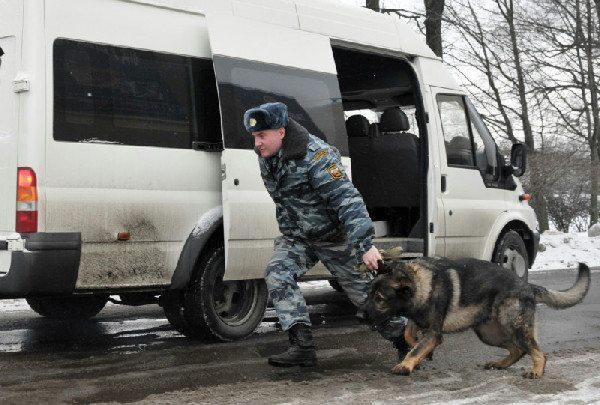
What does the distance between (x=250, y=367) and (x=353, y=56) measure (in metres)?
4.02

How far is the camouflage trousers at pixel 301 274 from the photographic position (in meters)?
5.37

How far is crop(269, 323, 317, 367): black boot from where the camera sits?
209 inches

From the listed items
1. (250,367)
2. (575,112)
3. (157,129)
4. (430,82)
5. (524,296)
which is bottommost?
(250,367)

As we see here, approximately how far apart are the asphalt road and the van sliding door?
2.57ft

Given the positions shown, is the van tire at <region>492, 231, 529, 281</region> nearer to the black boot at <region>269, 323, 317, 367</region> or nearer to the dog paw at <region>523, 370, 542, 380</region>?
the dog paw at <region>523, 370, 542, 380</region>

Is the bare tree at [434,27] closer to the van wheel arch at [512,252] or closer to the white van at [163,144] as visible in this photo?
the van wheel arch at [512,252]

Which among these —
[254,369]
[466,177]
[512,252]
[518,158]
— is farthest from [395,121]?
[254,369]

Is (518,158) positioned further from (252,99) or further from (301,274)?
(301,274)

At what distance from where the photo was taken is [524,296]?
520cm

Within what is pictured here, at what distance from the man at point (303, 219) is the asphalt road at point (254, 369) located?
1.00 ft

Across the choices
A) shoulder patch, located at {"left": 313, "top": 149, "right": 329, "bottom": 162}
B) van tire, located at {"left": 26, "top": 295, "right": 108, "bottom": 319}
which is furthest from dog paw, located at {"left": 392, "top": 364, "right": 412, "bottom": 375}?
van tire, located at {"left": 26, "top": 295, "right": 108, "bottom": 319}

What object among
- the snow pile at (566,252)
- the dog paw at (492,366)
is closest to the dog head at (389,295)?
the dog paw at (492,366)

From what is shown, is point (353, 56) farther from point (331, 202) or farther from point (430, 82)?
point (331, 202)

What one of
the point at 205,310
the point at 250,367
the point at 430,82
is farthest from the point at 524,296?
the point at 430,82
